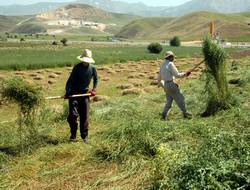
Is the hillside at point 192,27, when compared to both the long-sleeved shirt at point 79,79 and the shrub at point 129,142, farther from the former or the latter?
the shrub at point 129,142

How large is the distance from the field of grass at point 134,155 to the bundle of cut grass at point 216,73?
377 millimetres

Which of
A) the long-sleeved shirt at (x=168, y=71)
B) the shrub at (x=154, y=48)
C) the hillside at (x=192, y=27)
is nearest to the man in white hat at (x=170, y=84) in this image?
the long-sleeved shirt at (x=168, y=71)

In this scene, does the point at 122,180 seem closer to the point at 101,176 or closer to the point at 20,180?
the point at 101,176

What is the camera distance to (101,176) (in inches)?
270

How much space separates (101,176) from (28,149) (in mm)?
2035

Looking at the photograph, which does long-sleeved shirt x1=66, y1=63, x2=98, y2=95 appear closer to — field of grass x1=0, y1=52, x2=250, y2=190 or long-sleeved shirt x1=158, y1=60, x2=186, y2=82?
field of grass x1=0, y1=52, x2=250, y2=190

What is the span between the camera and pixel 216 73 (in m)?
10.7

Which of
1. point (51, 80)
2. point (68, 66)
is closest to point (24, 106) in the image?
point (51, 80)

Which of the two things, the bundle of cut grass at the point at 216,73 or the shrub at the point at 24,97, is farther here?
the bundle of cut grass at the point at 216,73

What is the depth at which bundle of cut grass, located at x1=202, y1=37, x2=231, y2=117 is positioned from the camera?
1067 cm

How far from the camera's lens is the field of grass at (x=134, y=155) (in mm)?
5359

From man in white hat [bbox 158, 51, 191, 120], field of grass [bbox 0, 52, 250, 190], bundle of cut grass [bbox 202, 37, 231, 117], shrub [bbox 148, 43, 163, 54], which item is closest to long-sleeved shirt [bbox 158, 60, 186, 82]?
man in white hat [bbox 158, 51, 191, 120]

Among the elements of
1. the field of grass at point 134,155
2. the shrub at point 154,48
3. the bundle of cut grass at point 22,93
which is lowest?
the shrub at point 154,48

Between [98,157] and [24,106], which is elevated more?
[24,106]
